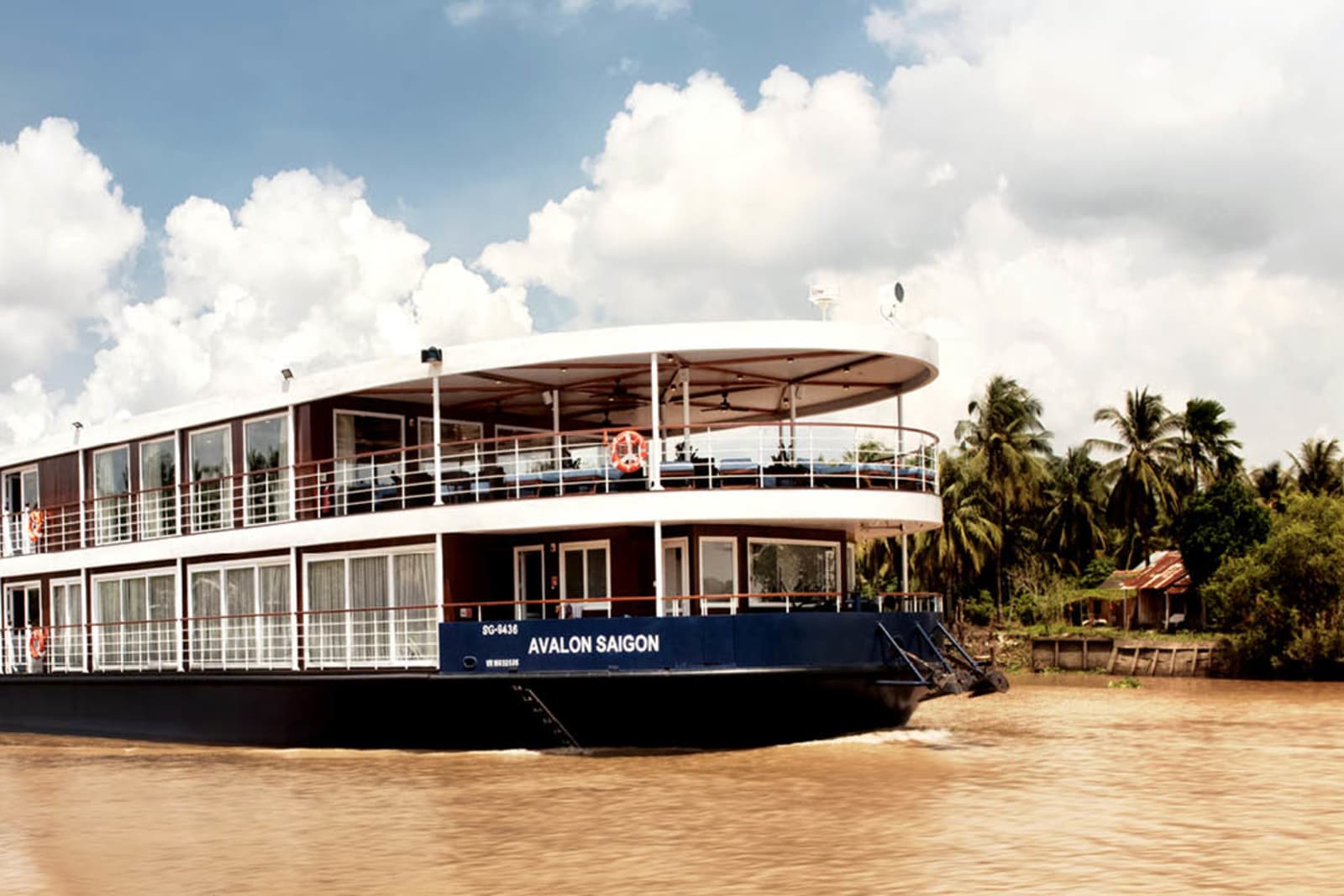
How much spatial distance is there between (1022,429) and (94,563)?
33206 mm

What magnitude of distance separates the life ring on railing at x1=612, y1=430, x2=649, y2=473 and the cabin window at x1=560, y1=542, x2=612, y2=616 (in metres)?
1.48

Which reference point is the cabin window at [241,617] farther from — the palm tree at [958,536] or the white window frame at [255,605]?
the palm tree at [958,536]

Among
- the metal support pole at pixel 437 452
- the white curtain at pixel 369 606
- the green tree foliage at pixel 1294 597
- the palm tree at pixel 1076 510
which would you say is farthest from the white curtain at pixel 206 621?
the palm tree at pixel 1076 510

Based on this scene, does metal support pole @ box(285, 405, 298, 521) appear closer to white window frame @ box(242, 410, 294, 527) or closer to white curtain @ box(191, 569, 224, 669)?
white window frame @ box(242, 410, 294, 527)

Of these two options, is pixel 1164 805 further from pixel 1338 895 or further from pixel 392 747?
pixel 392 747

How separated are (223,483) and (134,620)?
2977 mm

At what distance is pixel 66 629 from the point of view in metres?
23.2

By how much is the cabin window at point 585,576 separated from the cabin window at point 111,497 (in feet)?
26.3

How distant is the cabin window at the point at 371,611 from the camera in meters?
18.2

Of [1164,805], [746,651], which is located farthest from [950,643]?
[1164,805]

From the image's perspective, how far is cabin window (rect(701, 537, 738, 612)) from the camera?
17.6 m

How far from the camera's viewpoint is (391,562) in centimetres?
1853

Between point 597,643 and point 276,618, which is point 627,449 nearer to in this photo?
point 597,643

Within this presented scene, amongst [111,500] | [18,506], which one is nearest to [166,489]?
[111,500]
